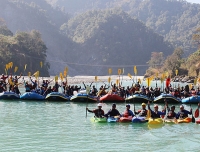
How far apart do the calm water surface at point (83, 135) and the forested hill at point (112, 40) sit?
4663 inches

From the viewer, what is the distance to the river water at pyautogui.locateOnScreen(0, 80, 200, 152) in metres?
13.3

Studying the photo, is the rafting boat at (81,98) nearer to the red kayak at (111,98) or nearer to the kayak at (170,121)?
the red kayak at (111,98)

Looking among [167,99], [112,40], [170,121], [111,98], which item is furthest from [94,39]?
[170,121]

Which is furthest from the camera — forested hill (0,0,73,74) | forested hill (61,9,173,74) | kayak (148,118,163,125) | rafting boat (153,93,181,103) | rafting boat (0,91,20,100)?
forested hill (61,9,173,74)

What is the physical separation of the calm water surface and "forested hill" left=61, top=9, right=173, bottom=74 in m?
118

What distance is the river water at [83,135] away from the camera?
13.3 metres

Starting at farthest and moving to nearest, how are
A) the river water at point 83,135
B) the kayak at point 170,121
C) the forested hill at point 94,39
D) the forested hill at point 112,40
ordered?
the forested hill at point 112,40, the forested hill at point 94,39, the kayak at point 170,121, the river water at point 83,135

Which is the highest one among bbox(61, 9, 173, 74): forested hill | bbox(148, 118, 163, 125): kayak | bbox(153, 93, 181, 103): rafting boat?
bbox(61, 9, 173, 74): forested hill

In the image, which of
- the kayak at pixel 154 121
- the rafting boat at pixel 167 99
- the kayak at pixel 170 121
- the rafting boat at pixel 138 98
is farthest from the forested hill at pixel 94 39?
the kayak at pixel 154 121

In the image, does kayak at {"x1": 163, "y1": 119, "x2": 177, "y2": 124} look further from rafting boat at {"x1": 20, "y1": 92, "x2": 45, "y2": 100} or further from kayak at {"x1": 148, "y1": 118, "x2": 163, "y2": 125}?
rafting boat at {"x1": 20, "y1": 92, "x2": 45, "y2": 100}

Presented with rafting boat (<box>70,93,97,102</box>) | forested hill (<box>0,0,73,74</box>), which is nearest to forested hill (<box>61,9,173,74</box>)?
forested hill (<box>0,0,73,74</box>)

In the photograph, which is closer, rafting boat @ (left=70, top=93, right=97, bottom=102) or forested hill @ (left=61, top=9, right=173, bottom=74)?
rafting boat @ (left=70, top=93, right=97, bottom=102)

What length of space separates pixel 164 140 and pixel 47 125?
5.72m

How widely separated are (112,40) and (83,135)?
13824 centimetres
